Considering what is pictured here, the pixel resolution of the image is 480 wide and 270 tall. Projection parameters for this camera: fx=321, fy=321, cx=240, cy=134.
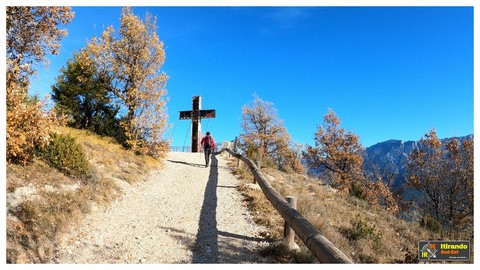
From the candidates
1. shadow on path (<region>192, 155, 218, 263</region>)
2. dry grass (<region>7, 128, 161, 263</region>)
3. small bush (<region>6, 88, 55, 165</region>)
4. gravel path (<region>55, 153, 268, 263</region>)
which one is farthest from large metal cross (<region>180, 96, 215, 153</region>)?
small bush (<region>6, 88, 55, 165</region>)

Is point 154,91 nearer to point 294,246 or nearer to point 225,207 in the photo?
point 225,207

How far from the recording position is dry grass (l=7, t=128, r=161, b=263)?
5914mm

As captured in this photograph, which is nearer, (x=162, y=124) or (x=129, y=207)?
(x=129, y=207)

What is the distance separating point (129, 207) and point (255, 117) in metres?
33.4

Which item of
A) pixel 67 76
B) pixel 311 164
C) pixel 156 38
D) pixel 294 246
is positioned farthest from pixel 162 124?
pixel 311 164

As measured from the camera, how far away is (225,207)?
10531 millimetres

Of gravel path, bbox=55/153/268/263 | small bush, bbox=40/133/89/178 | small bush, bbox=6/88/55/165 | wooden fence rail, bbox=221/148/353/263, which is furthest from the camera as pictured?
small bush, bbox=40/133/89/178

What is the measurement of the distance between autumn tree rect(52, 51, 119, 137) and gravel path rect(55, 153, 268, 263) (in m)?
9.04

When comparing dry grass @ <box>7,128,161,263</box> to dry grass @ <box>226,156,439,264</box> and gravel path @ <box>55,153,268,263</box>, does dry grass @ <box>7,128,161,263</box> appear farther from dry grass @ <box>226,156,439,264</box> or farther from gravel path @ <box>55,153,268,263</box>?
dry grass @ <box>226,156,439,264</box>

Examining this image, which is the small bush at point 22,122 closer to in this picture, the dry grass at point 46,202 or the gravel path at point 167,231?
the dry grass at point 46,202

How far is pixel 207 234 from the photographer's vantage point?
7867 mm

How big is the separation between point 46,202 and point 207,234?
3794 millimetres

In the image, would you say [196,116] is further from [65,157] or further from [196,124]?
[65,157]

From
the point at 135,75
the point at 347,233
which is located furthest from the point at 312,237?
the point at 135,75
